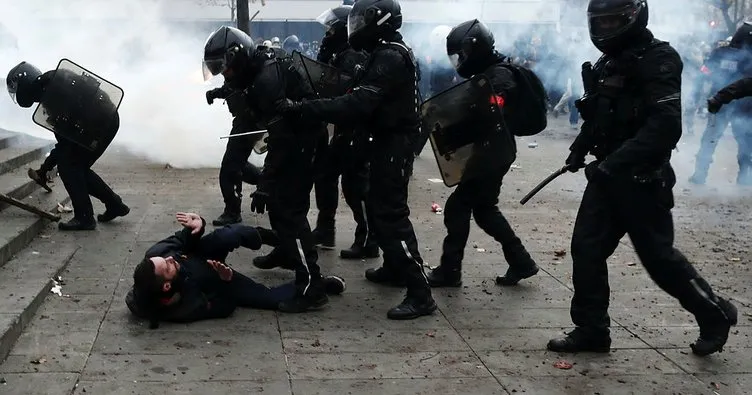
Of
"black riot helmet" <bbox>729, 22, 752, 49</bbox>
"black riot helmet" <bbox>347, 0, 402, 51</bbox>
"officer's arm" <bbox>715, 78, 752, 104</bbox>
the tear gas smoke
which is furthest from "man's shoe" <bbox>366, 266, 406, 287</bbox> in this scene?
"black riot helmet" <bbox>729, 22, 752, 49</bbox>

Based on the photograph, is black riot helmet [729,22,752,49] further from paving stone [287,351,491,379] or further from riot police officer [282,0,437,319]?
paving stone [287,351,491,379]

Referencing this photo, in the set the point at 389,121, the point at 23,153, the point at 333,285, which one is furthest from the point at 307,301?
the point at 23,153

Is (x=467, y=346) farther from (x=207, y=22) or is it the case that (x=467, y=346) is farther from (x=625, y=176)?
(x=207, y=22)

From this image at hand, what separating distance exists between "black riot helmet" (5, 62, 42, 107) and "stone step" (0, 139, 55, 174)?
Result: 134cm

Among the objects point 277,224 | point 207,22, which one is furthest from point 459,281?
point 207,22

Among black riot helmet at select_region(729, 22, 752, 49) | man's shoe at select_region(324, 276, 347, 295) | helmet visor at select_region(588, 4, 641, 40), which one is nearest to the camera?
helmet visor at select_region(588, 4, 641, 40)

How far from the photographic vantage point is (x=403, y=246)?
524 centimetres

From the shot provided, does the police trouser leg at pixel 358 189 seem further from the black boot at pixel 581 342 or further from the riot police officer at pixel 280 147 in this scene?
the black boot at pixel 581 342

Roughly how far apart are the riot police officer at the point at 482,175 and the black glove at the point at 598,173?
105 cm

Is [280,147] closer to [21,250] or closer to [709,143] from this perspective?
[21,250]

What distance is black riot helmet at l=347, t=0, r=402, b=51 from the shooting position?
201 inches

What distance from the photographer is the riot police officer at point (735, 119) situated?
1017cm

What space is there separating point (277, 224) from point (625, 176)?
6.84 ft

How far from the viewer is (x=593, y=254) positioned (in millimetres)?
4652
